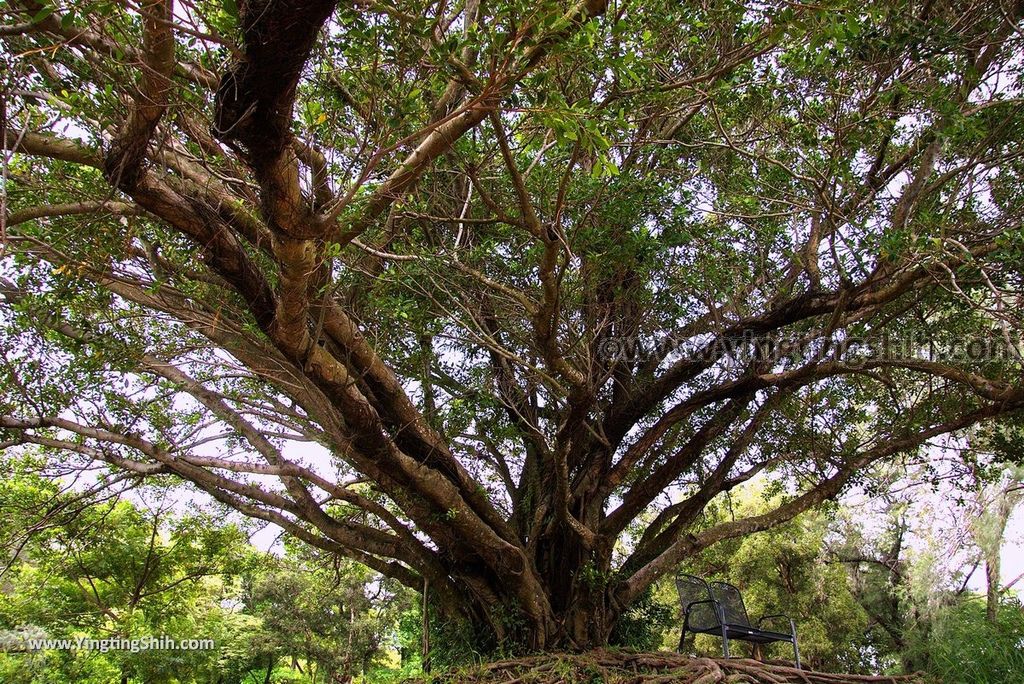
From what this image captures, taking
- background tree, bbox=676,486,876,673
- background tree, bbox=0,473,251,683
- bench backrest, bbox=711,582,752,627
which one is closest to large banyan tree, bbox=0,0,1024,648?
bench backrest, bbox=711,582,752,627

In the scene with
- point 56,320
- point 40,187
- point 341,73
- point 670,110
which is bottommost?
point 56,320

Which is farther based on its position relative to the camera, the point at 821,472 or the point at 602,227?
the point at 821,472

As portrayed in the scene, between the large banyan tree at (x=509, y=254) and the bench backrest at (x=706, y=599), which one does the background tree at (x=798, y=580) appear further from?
the bench backrest at (x=706, y=599)

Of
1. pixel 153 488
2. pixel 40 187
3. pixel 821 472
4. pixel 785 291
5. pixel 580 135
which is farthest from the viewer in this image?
pixel 153 488

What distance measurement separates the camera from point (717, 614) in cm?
475

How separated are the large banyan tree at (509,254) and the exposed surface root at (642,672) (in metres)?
1.72

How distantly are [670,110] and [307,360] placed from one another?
285cm

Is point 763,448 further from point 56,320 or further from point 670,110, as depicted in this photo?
point 56,320

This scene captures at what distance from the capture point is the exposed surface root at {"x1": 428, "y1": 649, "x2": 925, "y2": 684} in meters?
2.70

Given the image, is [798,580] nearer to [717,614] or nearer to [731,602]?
[731,602]

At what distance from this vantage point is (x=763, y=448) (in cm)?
731

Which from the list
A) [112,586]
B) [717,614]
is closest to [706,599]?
[717,614]

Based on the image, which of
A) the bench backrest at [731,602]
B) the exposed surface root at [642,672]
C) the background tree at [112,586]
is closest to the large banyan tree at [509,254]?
the bench backrest at [731,602]

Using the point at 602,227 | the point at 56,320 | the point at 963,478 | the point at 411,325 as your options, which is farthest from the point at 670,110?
the point at 963,478
